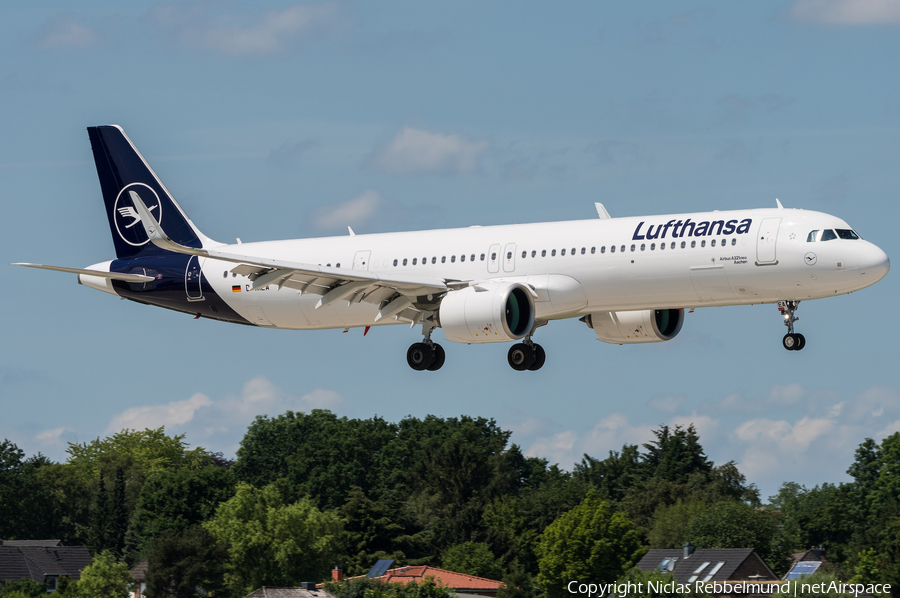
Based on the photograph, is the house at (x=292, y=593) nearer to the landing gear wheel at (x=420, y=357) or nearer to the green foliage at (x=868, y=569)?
the green foliage at (x=868, y=569)

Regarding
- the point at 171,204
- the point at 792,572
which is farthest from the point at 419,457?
the point at 171,204

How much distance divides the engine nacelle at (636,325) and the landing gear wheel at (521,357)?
307 cm

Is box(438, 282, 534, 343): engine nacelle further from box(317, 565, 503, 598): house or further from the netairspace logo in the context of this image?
box(317, 565, 503, 598): house

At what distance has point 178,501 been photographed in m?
127

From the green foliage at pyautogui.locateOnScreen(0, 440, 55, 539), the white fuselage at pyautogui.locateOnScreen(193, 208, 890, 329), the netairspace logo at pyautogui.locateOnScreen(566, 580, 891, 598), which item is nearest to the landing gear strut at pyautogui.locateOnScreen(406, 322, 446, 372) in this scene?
the white fuselage at pyautogui.locateOnScreen(193, 208, 890, 329)

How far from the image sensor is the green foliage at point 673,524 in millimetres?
121188

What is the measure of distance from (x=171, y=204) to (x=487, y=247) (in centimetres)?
1779

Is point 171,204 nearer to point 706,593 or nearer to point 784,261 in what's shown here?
point 784,261

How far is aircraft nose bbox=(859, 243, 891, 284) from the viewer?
1745 inches

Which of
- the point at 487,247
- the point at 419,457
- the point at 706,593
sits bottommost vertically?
the point at 706,593

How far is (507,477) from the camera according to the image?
159375mm

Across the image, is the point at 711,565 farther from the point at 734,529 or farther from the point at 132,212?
the point at 132,212

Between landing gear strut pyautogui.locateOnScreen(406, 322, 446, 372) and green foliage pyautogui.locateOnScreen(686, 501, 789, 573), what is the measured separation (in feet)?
234

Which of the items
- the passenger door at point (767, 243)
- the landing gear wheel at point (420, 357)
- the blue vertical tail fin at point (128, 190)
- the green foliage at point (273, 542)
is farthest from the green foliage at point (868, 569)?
the blue vertical tail fin at point (128, 190)
